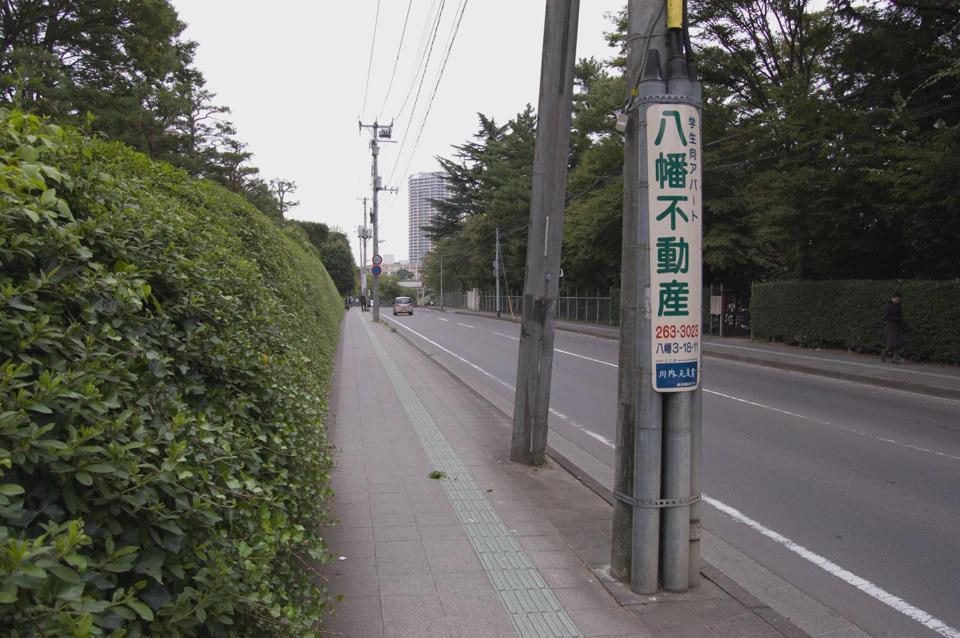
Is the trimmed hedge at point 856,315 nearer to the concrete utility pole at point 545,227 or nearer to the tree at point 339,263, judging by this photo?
the concrete utility pole at point 545,227

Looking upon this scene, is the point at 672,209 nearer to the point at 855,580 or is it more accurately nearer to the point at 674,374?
the point at 674,374

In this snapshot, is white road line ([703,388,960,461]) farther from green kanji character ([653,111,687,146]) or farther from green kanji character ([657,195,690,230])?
green kanji character ([653,111,687,146])

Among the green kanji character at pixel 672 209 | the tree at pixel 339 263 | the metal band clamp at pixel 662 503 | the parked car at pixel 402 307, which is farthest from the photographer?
the tree at pixel 339 263

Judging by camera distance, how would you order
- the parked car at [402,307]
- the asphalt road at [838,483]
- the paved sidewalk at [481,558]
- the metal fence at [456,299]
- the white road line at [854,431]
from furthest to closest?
the metal fence at [456,299] → the parked car at [402,307] → the white road line at [854,431] → the asphalt road at [838,483] → the paved sidewalk at [481,558]

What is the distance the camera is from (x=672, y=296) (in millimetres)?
3607

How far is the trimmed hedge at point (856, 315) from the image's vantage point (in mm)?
14781

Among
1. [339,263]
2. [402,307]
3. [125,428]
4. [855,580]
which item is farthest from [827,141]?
[339,263]

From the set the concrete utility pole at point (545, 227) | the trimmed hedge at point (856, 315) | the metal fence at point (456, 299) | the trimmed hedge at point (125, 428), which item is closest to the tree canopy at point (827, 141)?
the trimmed hedge at point (856, 315)

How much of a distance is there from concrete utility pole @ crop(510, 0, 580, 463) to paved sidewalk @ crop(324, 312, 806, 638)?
0.52 meters

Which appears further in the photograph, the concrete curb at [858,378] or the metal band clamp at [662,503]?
the concrete curb at [858,378]

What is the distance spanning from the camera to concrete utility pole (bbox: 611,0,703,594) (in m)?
3.62

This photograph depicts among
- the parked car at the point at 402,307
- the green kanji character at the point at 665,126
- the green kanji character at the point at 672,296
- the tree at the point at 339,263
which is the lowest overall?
the parked car at the point at 402,307

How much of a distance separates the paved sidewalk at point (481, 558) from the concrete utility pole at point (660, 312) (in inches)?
12.3

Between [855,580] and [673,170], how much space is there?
2.96 metres
